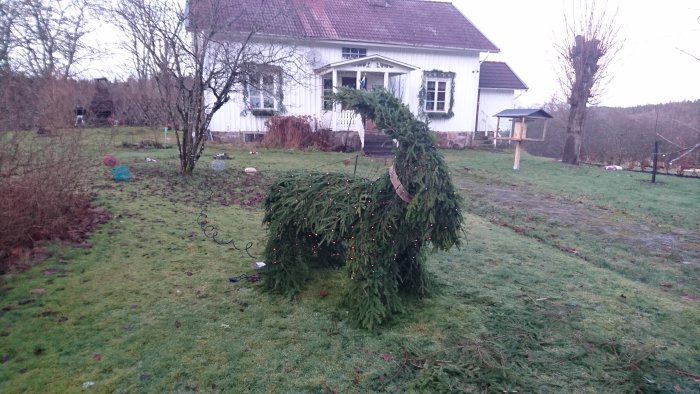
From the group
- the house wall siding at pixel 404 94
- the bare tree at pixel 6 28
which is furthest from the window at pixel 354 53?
the bare tree at pixel 6 28

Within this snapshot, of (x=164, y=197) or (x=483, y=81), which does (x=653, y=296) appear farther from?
(x=483, y=81)

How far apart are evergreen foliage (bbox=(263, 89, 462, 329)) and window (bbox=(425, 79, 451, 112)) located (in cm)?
1767

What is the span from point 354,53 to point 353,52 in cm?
6

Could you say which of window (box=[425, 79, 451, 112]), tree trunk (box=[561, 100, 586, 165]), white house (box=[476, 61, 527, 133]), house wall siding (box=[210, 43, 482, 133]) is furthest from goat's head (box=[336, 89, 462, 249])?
→ white house (box=[476, 61, 527, 133])

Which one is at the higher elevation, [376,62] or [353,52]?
[353,52]

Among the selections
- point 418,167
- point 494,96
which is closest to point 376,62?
point 494,96

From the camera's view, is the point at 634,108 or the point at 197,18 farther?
the point at 634,108

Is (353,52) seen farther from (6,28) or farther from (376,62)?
(6,28)

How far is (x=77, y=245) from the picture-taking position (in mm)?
5012

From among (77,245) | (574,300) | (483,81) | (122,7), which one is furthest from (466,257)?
(483,81)

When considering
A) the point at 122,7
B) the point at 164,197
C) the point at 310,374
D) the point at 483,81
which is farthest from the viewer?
the point at 483,81

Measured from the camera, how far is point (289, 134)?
1714 centimetres

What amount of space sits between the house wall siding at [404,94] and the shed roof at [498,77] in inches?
103

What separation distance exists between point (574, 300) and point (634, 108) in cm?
2072
